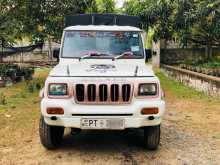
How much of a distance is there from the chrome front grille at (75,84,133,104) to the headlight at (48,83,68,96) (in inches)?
7.0

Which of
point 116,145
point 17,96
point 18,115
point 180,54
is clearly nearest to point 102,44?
point 116,145

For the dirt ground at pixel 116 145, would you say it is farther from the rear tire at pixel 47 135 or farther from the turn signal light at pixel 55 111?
the turn signal light at pixel 55 111

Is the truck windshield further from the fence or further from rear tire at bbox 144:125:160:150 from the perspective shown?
the fence

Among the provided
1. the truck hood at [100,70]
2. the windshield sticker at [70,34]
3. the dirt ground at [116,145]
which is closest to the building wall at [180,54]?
the dirt ground at [116,145]

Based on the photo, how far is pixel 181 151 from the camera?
718cm

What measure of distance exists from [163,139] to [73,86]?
231 cm

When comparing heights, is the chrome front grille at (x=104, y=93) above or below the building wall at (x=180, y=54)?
above

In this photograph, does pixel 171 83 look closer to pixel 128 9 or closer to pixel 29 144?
pixel 128 9

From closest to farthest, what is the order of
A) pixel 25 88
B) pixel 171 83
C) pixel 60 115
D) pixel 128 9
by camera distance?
pixel 60 115 → pixel 25 88 → pixel 171 83 → pixel 128 9

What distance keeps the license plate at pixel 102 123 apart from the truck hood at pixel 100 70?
667mm

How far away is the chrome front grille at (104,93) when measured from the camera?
6.52 metres

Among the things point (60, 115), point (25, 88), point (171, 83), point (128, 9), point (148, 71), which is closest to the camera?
point (60, 115)

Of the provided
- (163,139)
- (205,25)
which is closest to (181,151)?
(163,139)

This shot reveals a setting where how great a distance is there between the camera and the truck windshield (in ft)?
27.2
